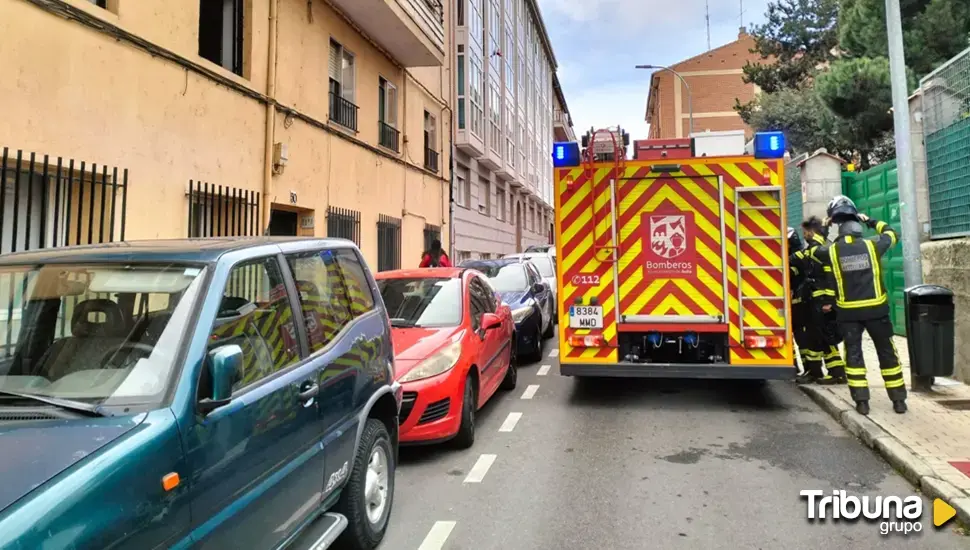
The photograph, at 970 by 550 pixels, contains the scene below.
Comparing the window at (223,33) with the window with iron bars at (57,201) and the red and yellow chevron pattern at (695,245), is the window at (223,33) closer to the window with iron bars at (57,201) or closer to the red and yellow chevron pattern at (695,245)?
the window with iron bars at (57,201)

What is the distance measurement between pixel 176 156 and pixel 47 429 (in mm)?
6671

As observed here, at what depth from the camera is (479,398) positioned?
5.90 metres

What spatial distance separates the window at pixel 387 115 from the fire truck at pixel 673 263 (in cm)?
861

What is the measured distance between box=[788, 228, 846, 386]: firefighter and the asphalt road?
0.69 m

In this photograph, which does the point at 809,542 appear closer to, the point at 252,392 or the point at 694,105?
the point at 252,392

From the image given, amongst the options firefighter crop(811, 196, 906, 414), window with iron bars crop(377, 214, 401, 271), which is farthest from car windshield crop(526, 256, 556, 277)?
firefighter crop(811, 196, 906, 414)

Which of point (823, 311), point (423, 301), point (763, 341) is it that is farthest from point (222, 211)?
point (823, 311)

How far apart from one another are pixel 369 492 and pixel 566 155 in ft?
14.5

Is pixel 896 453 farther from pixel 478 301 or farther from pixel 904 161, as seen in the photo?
→ pixel 478 301

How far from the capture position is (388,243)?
14469mm

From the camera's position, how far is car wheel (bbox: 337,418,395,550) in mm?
3342

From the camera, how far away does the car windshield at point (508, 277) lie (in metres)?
10.5

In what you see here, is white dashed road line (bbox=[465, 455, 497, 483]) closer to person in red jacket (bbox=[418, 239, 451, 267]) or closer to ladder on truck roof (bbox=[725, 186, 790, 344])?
ladder on truck roof (bbox=[725, 186, 790, 344])

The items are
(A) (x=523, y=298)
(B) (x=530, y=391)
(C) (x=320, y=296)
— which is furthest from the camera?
(A) (x=523, y=298)
